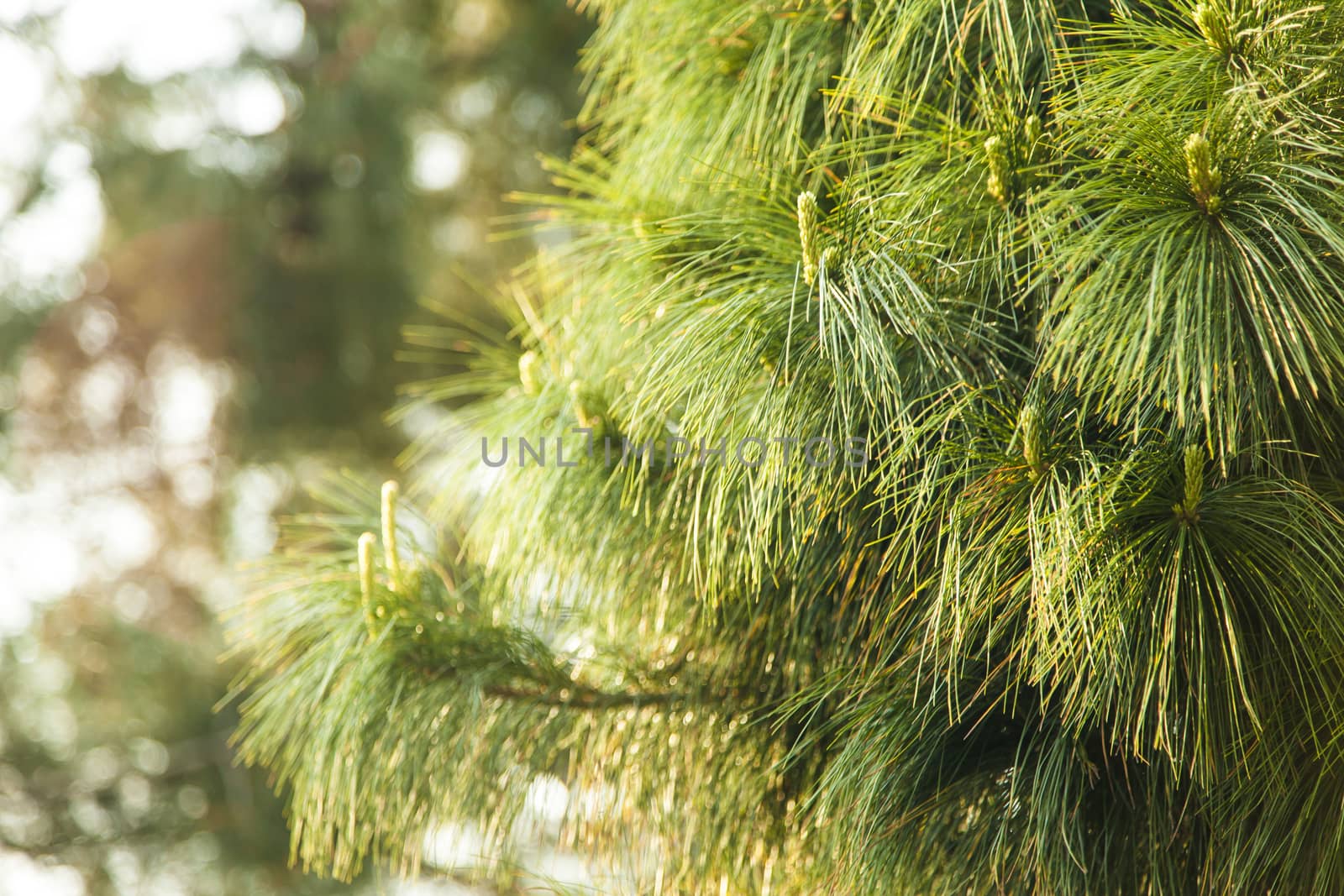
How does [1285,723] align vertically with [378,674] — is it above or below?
above

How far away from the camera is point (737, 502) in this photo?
27.1 inches

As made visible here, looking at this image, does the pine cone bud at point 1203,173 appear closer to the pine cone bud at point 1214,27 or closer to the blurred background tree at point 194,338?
the pine cone bud at point 1214,27

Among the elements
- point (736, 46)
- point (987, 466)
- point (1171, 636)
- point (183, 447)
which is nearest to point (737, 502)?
point (987, 466)

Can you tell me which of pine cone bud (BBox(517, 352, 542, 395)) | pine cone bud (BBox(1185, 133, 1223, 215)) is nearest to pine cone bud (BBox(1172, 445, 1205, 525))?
pine cone bud (BBox(1185, 133, 1223, 215))

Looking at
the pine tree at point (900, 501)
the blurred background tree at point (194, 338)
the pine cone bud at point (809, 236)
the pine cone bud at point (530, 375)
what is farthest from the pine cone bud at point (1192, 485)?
the blurred background tree at point (194, 338)

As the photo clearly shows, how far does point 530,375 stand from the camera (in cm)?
83

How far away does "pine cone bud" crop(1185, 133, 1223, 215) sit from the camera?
0.53 m

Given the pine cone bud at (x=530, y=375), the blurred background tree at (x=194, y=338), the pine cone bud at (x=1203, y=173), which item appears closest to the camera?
the pine cone bud at (x=1203, y=173)

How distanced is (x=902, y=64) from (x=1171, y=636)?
0.44 m

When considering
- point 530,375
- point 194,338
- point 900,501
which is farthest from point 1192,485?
point 194,338

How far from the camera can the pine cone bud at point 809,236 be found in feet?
2.07

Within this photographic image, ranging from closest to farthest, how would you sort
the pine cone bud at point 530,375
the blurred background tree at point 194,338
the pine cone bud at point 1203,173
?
the pine cone bud at point 1203,173
the pine cone bud at point 530,375
the blurred background tree at point 194,338

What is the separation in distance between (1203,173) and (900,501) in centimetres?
27

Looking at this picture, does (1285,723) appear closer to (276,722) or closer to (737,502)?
(737,502)
